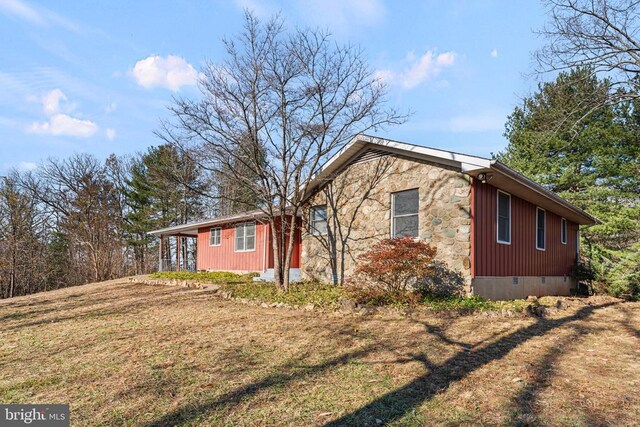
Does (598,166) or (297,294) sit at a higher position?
(598,166)

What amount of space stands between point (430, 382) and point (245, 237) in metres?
13.5

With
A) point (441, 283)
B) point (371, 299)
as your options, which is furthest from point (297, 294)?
Result: point (441, 283)

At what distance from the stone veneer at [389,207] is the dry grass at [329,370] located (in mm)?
2079

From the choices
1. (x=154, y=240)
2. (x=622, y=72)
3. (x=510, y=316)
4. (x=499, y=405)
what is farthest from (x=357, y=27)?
(x=154, y=240)

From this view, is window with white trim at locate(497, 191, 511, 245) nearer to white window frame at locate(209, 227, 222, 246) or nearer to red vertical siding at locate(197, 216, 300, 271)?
red vertical siding at locate(197, 216, 300, 271)

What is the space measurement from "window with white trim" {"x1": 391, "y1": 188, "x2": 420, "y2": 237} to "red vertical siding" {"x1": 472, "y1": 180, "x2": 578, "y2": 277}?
146cm

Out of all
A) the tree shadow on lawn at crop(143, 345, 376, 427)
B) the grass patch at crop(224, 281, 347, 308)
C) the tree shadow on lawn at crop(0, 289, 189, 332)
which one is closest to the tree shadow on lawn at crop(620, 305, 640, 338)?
the tree shadow on lawn at crop(143, 345, 376, 427)

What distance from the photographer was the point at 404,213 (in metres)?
9.81

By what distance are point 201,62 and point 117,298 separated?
7.27m

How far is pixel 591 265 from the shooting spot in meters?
15.0

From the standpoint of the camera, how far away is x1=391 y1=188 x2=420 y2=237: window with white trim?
9562 millimetres

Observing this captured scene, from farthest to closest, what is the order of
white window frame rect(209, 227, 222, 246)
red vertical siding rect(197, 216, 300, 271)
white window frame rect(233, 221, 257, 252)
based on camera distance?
white window frame rect(209, 227, 222, 246), white window frame rect(233, 221, 257, 252), red vertical siding rect(197, 216, 300, 271)

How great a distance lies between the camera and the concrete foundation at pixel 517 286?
8672mm

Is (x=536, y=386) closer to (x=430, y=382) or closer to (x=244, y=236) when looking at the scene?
(x=430, y=382)
